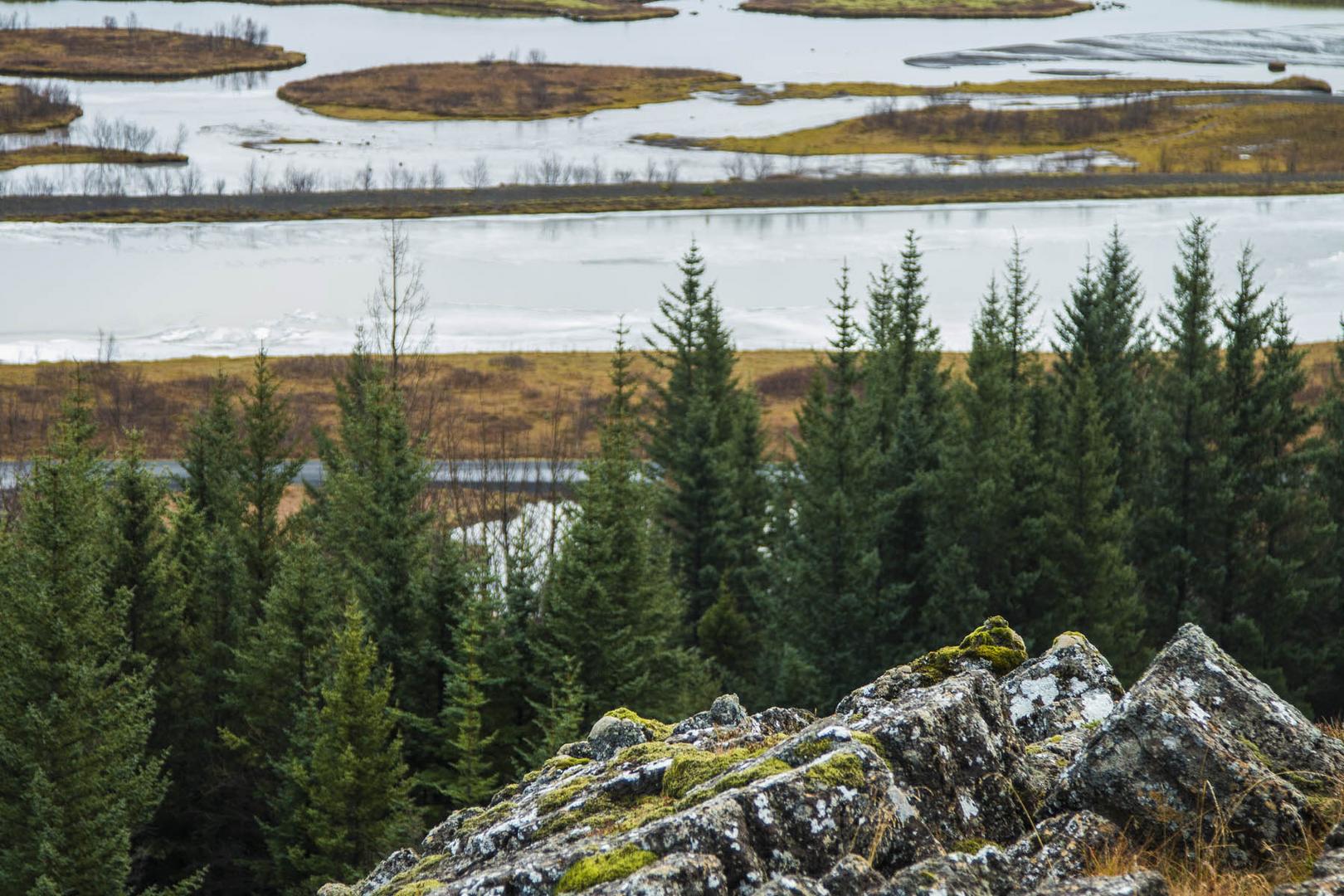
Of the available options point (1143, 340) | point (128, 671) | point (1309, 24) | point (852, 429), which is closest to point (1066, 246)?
point (1143, 340)

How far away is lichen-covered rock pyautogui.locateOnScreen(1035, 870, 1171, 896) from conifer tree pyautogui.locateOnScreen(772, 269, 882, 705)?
23.6 metres

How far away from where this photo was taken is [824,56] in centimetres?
16075

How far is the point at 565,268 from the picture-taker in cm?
8044

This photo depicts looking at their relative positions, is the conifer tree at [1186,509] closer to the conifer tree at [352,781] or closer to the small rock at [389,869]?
the conifer tree at [352,781]

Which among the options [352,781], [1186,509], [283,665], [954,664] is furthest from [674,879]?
[1186,509]

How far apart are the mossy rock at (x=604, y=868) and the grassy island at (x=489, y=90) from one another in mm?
127321

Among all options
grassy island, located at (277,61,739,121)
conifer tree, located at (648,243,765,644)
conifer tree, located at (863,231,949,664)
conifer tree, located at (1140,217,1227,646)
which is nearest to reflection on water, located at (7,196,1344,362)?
conifer tree, located at (648,243,765,644)

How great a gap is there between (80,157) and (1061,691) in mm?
114653

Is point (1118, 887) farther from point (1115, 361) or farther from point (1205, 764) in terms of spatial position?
point (1115, 361)

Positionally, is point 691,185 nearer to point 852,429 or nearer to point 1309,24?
point 852,429

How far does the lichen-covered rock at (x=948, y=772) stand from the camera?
→ 7398 mm

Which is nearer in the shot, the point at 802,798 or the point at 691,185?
the point at 802,798

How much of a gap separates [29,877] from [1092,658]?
62.6ft

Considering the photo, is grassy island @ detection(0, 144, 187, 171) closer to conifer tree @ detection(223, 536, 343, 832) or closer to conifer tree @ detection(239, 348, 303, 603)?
conifer tree @ detection(239, 348, 303, 603)
